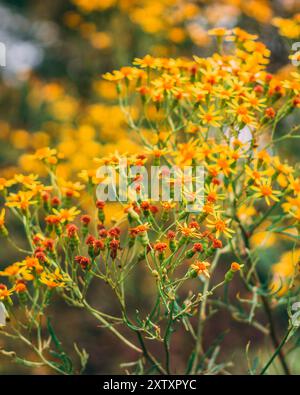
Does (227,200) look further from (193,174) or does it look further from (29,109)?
(29,109)

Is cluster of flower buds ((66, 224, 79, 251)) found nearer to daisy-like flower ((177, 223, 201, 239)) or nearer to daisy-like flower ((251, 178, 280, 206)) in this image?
daisy-like flower ((177, 223, 201, 239))

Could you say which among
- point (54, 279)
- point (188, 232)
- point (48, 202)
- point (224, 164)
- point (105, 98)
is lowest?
point (105, 98)

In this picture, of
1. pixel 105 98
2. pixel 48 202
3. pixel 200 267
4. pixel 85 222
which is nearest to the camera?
pixel 200 267

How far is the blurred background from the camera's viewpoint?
444cm

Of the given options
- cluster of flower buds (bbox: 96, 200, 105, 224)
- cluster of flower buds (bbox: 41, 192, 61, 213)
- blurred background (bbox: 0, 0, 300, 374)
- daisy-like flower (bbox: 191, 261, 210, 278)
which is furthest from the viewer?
blurred background (bbox: 0, 0, 300, 374)

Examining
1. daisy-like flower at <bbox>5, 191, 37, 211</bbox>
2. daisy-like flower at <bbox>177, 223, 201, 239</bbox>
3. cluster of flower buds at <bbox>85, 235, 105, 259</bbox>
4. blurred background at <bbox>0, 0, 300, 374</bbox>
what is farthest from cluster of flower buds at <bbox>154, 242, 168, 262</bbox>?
blurred background at <bbox>0, 0, 300, 374</bbox>

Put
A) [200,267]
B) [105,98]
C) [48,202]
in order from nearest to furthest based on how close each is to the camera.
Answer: [200,267]
[48,202]
[105,98]

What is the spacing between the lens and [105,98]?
18.6ft

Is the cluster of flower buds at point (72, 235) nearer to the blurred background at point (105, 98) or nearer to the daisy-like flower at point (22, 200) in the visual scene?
the daisy-like flower at point (22, 200)

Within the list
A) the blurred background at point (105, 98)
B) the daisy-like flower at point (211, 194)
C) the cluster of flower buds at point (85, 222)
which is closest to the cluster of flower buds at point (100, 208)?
the cluster of flower buds at point (85, 222)

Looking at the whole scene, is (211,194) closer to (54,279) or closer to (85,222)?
(85,222)

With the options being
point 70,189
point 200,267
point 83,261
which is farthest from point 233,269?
point 70,189

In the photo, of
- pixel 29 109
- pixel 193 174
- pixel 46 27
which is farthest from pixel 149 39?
pixel 46 27

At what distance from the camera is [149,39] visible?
5.17 meters
